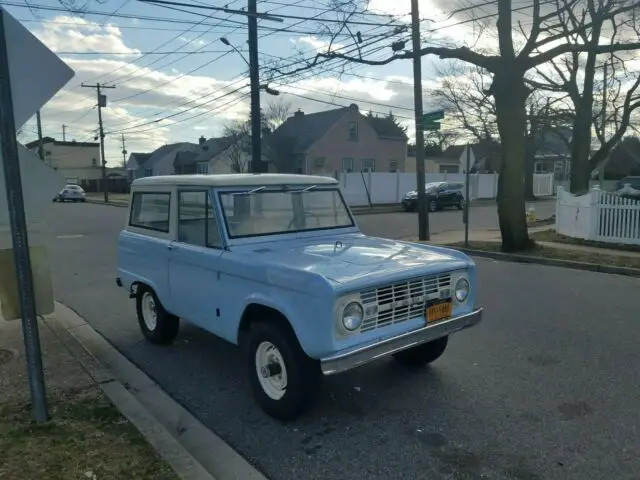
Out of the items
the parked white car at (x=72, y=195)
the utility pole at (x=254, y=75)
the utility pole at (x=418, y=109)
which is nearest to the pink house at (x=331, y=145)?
the parked white car at (x=72, y=195)

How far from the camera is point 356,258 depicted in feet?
13.9

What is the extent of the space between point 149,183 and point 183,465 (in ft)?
11.1

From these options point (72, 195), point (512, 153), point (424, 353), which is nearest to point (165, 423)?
point (424, 353)

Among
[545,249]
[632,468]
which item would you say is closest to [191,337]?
[632,468]

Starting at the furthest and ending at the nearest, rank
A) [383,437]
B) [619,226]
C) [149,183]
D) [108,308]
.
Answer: [619,226] → [108,308] → [149,183] → [383,437]

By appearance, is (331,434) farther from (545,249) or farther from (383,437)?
(545,249)

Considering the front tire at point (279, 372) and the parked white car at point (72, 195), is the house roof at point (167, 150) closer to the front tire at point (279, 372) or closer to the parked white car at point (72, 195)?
the parked white car at point (72, 195)

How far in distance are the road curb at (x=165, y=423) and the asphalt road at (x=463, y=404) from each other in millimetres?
122

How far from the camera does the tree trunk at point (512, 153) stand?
12055 millimetres

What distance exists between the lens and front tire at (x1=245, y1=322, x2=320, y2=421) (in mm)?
3781

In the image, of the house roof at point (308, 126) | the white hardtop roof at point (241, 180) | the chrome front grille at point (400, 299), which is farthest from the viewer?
the house roof at point (308, 126)

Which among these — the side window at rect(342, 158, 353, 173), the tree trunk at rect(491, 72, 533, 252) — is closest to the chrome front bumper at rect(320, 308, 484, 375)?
the tree trunk at rect(491, 72, 533, 252)

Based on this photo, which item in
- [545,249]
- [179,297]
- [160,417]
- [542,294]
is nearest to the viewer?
[160,417]

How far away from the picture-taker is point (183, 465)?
10.7 ft
